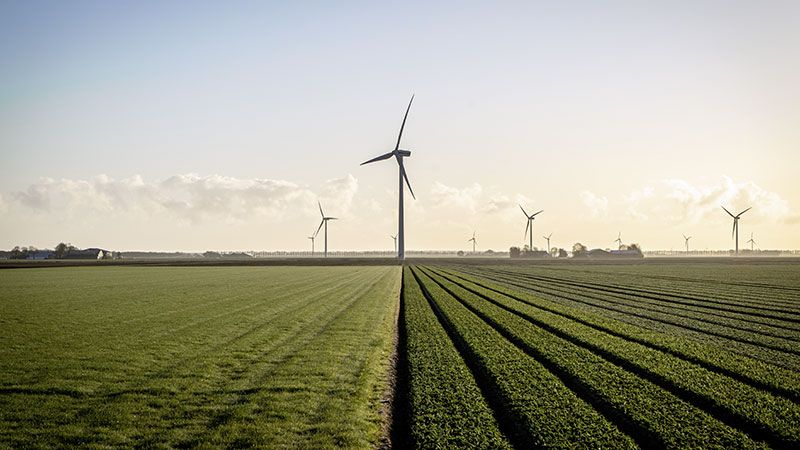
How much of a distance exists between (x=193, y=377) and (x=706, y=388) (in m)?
12.2

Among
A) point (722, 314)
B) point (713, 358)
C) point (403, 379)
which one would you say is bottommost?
point (403, 379)

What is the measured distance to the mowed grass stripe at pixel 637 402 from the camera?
973 centimetres

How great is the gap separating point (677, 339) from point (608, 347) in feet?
11.5

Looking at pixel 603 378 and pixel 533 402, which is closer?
pixel 533 402

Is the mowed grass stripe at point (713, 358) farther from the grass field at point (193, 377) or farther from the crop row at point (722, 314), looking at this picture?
the grass field at point (193, 377)

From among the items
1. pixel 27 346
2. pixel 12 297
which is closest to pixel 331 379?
pixel 27 346

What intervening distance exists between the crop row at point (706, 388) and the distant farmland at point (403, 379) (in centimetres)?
6

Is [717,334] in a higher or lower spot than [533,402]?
higher

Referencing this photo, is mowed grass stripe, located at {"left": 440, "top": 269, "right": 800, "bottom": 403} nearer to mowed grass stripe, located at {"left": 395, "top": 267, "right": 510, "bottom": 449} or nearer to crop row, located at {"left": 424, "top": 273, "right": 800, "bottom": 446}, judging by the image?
crop row, located at {"left": 424, "top": 273, "right": 800, "bottom": 446}

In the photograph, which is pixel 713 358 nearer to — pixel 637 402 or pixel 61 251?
pixel 637 402

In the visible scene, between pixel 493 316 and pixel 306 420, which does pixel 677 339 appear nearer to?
pixel 493 316

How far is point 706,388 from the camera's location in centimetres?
1284

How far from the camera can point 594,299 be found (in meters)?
35.2

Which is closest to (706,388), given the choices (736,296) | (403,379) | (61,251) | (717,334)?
(403,379)
